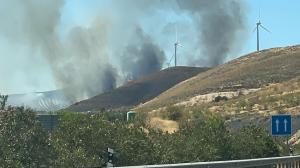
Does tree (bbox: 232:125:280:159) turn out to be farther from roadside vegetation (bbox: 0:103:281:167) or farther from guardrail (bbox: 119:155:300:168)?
guardrail (bbox: 119:155:300:168)

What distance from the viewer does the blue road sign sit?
32662mm

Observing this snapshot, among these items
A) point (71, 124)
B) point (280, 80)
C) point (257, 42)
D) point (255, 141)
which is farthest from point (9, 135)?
point (257, 42)

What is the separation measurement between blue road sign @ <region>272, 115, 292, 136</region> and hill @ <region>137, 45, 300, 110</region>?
86911 mm

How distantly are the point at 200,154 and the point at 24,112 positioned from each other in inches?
303

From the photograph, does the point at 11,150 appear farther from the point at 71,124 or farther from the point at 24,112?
the point at 71,124

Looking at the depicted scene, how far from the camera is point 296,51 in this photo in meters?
146

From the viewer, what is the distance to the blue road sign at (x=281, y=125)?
3266 centimetres

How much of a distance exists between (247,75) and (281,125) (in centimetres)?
10462

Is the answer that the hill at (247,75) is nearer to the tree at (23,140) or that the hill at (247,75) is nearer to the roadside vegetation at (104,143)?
the roadside vegetation at (104,143)

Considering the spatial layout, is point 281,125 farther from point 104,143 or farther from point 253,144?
point 104,143

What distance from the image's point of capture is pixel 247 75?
448ft

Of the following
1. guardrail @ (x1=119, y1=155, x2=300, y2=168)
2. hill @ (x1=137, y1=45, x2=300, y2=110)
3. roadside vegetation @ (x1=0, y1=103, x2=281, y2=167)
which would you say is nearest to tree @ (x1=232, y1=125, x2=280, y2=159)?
roadside vegetation @ (x1=0, y1=103, x2=281, y2=167)

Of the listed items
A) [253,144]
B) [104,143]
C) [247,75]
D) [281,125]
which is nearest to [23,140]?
[104,143]

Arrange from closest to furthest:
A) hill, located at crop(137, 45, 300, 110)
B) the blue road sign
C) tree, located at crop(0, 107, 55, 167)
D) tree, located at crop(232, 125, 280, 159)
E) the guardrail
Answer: the guardrail
tree, located at crop(0, 107, 55, 167)
tree, located at crop(232, 125, 280, 159)
the blue road sign
hill, located at crop(137, 45, 300, 110)
